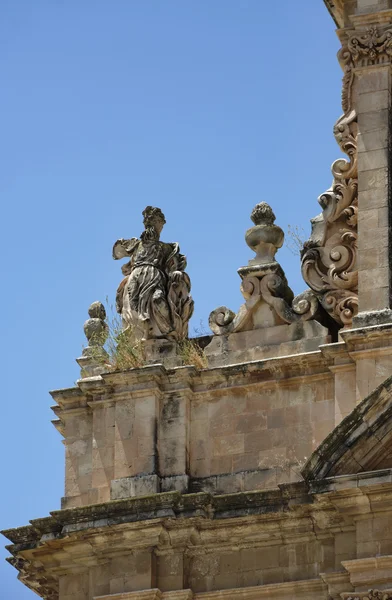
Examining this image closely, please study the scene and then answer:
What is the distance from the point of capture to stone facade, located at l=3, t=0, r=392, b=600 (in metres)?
28.5

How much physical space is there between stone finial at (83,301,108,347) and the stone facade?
0.06ft

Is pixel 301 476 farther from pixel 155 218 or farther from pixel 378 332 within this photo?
pixel 155 218

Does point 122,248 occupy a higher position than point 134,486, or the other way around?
point 122,248

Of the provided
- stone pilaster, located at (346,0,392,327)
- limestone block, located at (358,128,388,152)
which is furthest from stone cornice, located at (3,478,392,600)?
limestone block, located at (358,128,388,152)

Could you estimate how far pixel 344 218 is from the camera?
99.6ft

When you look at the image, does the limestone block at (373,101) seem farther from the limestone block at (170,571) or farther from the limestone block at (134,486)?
the limestone block at (170,571)

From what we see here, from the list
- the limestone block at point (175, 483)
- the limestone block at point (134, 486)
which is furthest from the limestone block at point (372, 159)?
the limestone block at point (134, 486)

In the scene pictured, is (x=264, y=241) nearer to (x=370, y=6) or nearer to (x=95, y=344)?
(x=95, y=344)

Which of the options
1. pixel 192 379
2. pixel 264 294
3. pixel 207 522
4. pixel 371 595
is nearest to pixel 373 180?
pixel 264 294

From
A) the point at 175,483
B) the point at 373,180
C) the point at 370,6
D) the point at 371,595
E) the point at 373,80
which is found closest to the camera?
the point at 371,595

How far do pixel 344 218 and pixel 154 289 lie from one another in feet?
7.21

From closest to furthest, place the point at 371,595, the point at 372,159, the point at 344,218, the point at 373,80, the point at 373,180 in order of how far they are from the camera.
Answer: the point at 371,595, the point at 373,180, the point at 372,159, the point at 344,218, the point at 373,80

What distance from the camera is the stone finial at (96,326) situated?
3091 cm

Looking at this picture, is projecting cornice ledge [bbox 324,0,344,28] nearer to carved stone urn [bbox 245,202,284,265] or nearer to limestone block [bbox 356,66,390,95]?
limestone block [bbox 356,66,390,95]
